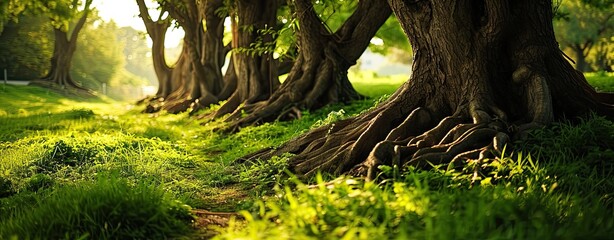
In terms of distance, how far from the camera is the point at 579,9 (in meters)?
42.8

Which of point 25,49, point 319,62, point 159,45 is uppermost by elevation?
point 25,49

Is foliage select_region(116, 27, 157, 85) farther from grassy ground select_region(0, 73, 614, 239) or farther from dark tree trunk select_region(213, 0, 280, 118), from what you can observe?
grassy ground select_region(0, 73, 614, 239)

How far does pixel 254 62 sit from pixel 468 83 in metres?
10.7

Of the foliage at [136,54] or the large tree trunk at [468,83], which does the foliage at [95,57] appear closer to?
the large tree trunk at [468,83]

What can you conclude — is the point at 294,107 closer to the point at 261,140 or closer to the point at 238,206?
the point at 261,140

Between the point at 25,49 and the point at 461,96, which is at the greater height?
the point at 25,49

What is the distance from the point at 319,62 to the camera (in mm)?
13922

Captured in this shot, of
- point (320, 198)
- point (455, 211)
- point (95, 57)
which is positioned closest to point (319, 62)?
point (320, 198)

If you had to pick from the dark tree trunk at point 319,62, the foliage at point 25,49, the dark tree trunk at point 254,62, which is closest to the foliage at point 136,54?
the foliage at point 25,49

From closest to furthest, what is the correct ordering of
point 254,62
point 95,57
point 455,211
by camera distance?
point 455,211 → point 254,62 → point 95,57

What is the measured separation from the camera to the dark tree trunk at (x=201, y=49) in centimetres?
2181

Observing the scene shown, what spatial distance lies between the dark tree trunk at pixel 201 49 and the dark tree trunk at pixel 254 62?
4.38 metres

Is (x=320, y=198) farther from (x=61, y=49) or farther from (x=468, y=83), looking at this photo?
(x=61, y=49)

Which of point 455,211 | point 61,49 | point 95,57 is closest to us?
point 455,211
